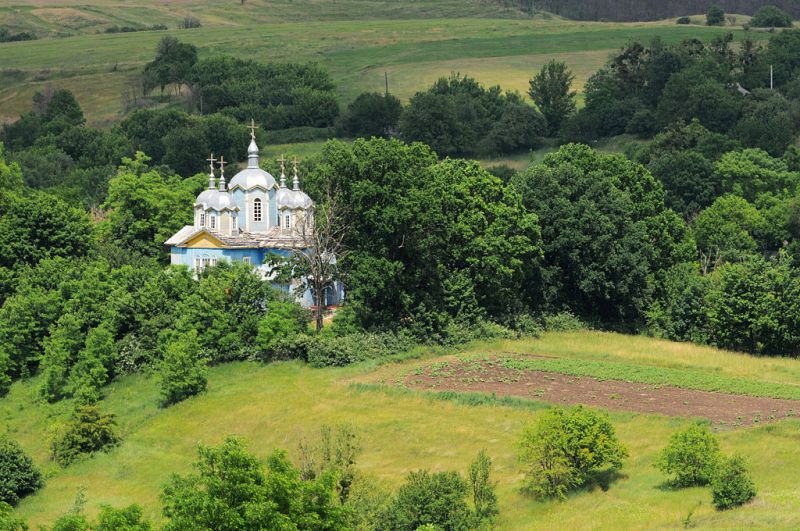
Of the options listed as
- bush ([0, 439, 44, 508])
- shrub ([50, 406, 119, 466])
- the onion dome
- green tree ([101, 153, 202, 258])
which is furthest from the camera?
green tree ([101, 153, 202, 258])

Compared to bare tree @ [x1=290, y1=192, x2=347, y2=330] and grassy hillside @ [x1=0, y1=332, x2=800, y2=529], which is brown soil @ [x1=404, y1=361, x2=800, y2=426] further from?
bare tree @ [x1=290, y1=192, x2=347, y2=330]

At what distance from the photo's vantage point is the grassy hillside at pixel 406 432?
167 ft

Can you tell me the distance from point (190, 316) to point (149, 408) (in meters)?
6.32

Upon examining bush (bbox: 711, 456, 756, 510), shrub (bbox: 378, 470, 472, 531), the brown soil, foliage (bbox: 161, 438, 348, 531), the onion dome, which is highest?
the onion dome

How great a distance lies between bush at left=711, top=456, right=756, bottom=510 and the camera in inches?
1900

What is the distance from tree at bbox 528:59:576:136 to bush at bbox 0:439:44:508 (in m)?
99.8

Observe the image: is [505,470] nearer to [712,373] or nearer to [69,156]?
[712,373]

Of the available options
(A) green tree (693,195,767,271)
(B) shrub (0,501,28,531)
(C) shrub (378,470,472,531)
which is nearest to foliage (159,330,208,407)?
(B) shrub (0,501,28,531)

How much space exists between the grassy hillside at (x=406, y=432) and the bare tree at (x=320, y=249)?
21.2 ft

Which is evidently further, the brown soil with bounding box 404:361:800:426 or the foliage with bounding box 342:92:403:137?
the foliage with bounding box 342:92:403:137

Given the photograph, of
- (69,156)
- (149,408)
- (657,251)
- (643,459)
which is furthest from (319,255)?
(69,156)

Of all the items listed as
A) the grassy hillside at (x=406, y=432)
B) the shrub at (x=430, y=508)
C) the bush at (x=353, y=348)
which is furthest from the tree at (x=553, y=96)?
the shrub at (x=430, y=508)

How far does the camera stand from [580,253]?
81062mm

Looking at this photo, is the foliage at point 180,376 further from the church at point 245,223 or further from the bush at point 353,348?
the church at point 245,223
